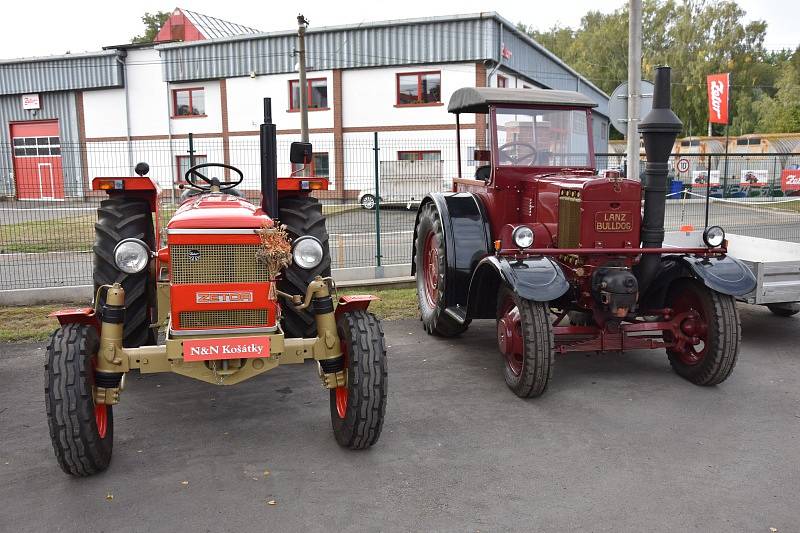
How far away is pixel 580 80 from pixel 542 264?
104 ft

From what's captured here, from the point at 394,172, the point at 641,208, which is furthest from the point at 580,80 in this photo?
the point at 641,208

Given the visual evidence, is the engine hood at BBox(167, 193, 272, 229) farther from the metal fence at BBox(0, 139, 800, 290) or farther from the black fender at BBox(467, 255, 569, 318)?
the black fender at BBox(467, 255, 569, 318)

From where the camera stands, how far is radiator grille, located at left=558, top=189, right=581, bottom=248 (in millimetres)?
5191

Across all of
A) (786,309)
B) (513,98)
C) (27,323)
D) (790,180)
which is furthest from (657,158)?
(790,180)

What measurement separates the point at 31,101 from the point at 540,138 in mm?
28558

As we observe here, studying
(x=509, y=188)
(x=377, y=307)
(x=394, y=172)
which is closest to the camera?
(x=509, y=188)

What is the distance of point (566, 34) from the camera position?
192ft

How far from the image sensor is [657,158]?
5074mm

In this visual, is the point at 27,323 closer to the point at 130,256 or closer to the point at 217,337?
the point at 130,256

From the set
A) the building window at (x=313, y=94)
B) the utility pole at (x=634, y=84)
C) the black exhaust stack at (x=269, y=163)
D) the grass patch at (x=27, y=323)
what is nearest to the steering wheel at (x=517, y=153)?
the utility pole at (x=634, y=84)

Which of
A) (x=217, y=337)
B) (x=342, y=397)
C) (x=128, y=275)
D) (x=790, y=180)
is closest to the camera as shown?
(x=217, y=337)

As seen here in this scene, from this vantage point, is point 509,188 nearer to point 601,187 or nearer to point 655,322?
point 601,187

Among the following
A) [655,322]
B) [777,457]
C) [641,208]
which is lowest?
[777,457]

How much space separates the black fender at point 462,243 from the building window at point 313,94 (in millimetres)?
19488
